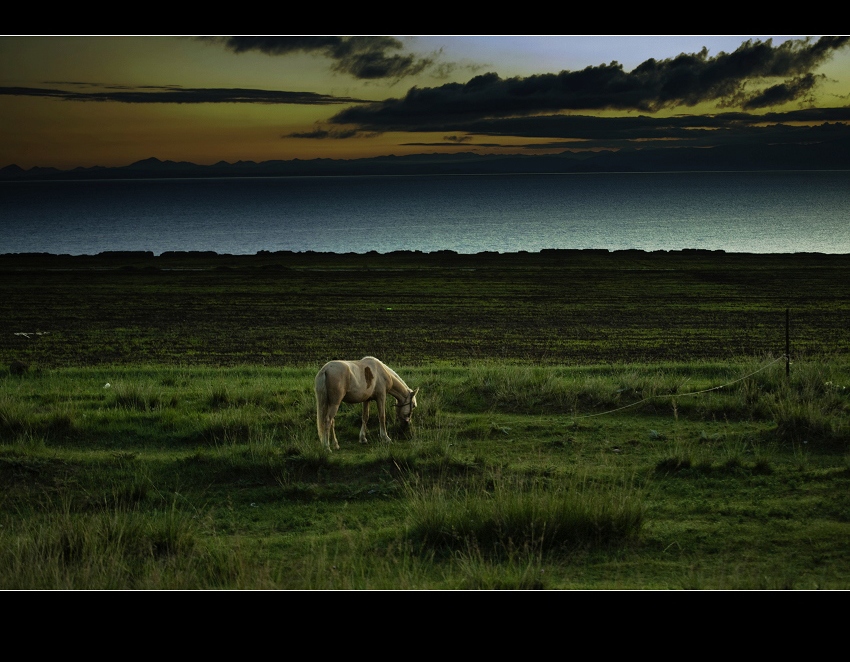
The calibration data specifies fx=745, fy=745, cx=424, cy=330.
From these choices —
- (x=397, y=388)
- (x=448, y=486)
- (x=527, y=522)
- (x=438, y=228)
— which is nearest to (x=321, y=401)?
(x=397, y=388)

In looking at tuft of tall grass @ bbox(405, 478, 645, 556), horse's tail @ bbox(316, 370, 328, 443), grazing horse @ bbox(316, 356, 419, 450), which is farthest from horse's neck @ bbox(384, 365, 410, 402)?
tuft of tall grass @ bbox(405, 478, 645, 556)

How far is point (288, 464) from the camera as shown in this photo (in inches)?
445

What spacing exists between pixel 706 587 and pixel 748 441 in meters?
6.43

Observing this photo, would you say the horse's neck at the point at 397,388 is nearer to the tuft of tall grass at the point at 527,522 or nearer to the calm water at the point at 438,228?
the tuft of tall grass at the point at 527,522

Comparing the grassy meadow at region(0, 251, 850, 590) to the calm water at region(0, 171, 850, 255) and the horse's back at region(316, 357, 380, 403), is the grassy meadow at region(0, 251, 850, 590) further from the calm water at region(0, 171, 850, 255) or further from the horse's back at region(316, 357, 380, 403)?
the calm water at region(0, 171, 850, 255)

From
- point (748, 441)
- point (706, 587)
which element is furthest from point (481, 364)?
point (706, 587)

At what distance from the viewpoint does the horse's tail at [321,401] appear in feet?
39.1

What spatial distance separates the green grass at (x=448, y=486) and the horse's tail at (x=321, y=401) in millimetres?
360

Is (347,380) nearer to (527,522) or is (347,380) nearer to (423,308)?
(527,522)

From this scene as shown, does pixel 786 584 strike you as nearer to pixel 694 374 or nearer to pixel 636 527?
pixel 636 527

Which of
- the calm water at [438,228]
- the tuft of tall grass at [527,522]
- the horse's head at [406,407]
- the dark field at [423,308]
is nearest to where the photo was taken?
the tuft of tall grass at [527,522]

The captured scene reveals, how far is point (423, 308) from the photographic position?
38.8 metres

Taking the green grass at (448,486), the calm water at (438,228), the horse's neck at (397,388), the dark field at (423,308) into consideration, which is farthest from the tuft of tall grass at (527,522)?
the calm water at (438,228)

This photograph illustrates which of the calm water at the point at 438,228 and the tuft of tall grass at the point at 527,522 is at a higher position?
the calm water at the point at 438,228
